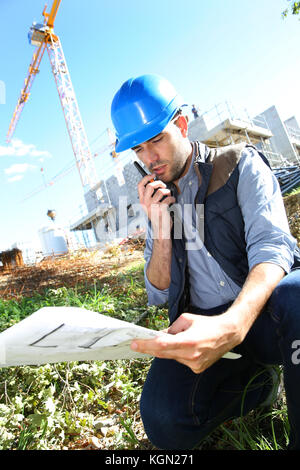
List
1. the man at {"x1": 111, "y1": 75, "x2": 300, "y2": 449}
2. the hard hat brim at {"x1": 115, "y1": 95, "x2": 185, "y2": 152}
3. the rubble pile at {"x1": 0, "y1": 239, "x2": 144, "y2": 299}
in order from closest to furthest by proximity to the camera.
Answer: the man at {"x1": 111, "y1": 75, "x2": 300, "y2": 449} < the hard hat brim at {"x1": 115, "y1": 95, "x2": 185, "y2": 152} < the rubble pile at {"x1": 0, "y1": 239, "x2": 144, "y2": 299}

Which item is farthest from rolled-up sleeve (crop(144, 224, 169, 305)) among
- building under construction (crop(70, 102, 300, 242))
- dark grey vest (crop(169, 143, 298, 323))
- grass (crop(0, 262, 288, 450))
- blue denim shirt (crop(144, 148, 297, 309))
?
building under construction (crop(70, 102, 300, 242))

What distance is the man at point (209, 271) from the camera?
1214 millimetres

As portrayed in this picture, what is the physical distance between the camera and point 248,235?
1537 millimetres

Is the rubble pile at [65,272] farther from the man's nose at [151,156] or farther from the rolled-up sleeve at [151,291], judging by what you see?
the man's nose at [151,156]

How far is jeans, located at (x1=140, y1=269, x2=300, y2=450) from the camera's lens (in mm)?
1493

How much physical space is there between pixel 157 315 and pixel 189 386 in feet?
6.46

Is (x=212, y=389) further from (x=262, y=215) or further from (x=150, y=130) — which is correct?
(x=150, y=130)

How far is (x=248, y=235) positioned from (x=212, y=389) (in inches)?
35.6

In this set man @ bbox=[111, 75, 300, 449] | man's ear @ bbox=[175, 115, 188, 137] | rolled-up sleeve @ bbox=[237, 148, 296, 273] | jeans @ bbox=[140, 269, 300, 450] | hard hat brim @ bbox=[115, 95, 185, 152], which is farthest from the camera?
man's ear @ bbox=[175, 115, 188, 137]

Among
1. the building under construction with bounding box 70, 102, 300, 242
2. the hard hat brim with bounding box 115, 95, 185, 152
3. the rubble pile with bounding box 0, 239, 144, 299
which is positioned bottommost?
the rubble pile with bounding box 0, 239, 144, 299

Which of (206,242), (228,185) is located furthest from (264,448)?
(228,185)

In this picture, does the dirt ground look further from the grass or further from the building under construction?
the building under construction

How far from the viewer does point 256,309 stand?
47.4 inches
